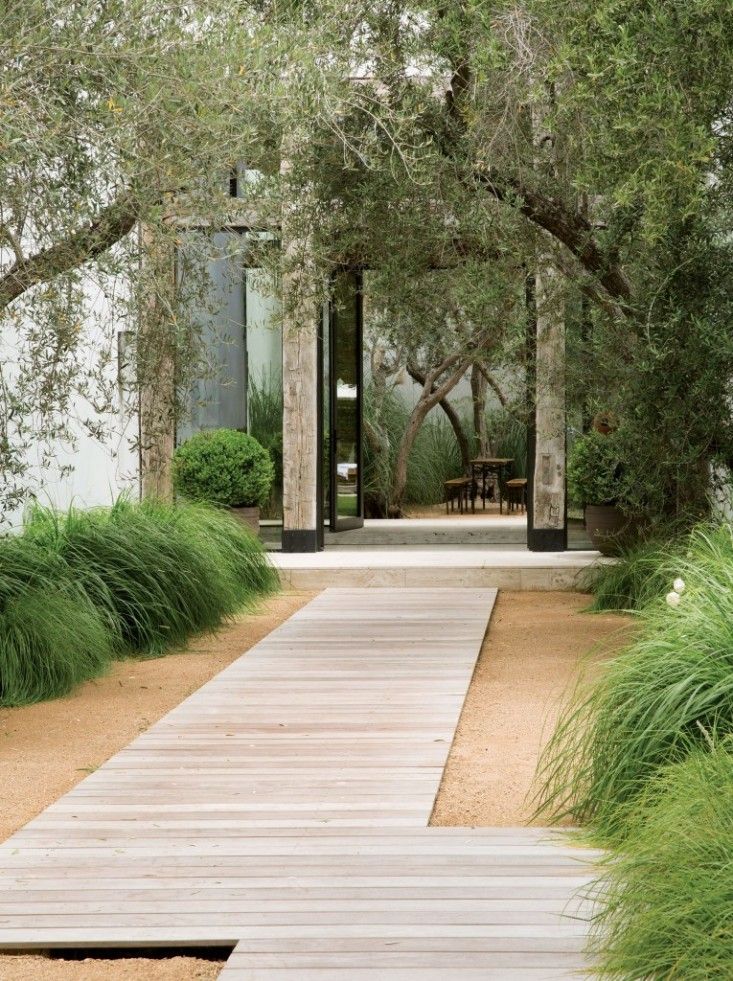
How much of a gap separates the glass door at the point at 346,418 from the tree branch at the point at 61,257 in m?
6.67

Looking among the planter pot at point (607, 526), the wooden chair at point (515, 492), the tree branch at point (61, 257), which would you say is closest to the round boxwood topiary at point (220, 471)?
the planter pot at point (607, 526)

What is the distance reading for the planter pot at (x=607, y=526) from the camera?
35.1ft

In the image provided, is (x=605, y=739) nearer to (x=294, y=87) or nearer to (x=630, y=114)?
(x=630, y=114)

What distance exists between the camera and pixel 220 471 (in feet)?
38.6

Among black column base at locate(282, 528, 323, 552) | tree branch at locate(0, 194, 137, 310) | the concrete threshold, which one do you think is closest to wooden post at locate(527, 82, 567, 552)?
the concrete threshold

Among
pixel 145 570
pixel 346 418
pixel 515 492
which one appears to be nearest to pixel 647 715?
pixel 145 570

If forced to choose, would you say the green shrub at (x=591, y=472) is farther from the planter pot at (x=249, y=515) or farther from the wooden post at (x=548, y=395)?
the planter pot at (x=249, y=515)

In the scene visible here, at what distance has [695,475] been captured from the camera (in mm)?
Answer: 8266

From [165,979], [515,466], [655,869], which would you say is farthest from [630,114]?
[515,466]

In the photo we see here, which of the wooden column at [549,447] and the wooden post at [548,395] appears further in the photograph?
the wooden column at [549,447]

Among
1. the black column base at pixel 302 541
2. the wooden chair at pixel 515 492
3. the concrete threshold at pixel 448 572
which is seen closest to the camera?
the concrete threshold at pixel 448 572

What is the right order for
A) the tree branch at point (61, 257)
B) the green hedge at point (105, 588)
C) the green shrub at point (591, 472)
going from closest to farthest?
the tree branch at point (61, 257) → the green hedge at point (105, 588) → the green shrub at point (591, 472)

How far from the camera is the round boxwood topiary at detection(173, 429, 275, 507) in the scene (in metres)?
11.8

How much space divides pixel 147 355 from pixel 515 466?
380 inches
